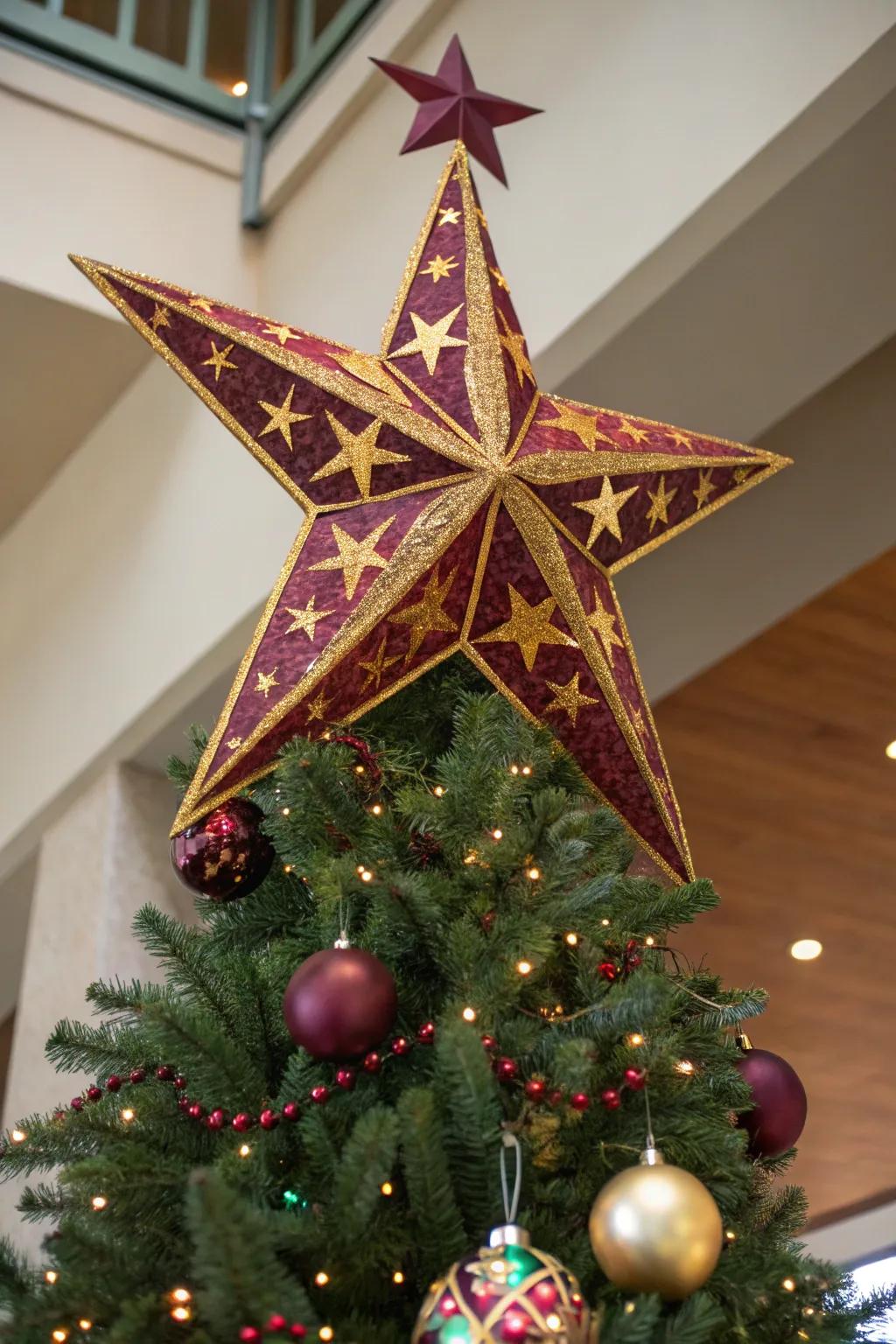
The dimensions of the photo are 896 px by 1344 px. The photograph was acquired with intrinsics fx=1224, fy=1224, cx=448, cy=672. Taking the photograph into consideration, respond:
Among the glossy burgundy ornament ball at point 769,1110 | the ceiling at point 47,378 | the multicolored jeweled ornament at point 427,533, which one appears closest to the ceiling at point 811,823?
the ceiling at point 47,378

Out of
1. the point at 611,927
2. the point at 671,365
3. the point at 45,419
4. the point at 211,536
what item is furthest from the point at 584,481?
the point at 45,419

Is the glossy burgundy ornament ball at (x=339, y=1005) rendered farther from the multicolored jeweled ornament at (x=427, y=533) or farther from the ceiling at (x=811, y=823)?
the ceiling at (x=811, y=823)

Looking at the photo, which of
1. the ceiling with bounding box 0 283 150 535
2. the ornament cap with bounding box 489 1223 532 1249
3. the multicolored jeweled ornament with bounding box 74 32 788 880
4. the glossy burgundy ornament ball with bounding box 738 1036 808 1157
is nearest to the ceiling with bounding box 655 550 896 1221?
the ceiling with bounding box 0 283 150 535

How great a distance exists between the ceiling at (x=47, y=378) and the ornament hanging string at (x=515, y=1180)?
241cm

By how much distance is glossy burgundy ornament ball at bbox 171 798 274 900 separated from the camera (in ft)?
3.74

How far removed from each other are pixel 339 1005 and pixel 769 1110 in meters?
0.43

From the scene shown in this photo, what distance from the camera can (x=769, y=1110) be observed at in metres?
1.07

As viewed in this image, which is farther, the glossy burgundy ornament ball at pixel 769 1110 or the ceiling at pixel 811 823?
the ceiling at pixel 811 823

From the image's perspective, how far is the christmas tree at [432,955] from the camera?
75cm

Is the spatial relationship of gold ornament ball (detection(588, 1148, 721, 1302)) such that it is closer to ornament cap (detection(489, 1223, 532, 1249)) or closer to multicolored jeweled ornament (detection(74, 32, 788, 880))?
ornament cap (detection(489, 1223, 532, 1249))

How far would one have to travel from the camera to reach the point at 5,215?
268 cm

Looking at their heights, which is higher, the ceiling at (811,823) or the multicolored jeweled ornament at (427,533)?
the multicolored jeweled ornament at (427,533)

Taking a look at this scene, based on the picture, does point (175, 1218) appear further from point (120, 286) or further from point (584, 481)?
point (120, 286)

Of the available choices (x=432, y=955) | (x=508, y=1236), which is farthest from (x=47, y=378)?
(x=508, y=1236)
